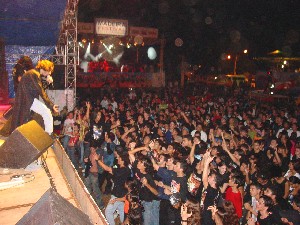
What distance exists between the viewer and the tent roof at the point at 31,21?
7520 millimetres

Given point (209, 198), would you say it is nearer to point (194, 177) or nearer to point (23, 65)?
point (194, 177)

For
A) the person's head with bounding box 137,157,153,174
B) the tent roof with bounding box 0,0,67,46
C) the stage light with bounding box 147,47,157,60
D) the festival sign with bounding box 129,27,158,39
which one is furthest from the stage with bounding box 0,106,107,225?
the stage light with bounding box 147,47,157,60

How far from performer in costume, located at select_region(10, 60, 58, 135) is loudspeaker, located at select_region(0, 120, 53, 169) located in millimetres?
369

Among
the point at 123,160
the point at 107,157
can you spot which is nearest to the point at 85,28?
the point at 107,157

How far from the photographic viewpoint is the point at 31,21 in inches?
346

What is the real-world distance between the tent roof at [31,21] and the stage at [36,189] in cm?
470

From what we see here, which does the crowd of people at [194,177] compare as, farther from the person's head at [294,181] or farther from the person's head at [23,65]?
the person's head at [23,65]

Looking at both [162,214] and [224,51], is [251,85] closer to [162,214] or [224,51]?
[224,51]

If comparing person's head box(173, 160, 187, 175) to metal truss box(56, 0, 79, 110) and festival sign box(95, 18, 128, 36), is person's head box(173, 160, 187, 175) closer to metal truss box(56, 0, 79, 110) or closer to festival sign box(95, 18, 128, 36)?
metal truss box(56, 0, 79, 110)

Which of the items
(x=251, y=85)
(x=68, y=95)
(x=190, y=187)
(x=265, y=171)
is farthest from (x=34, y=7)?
(x=251, y=85)

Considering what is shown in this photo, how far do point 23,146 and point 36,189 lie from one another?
521 mm

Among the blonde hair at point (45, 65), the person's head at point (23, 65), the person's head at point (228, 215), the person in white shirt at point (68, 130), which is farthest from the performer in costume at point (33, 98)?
the person in white shirt at point (68, 130)

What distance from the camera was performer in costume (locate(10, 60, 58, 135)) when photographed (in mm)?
3979

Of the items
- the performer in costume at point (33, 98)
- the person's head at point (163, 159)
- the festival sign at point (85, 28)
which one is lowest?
the person's head at point (163, 159)
